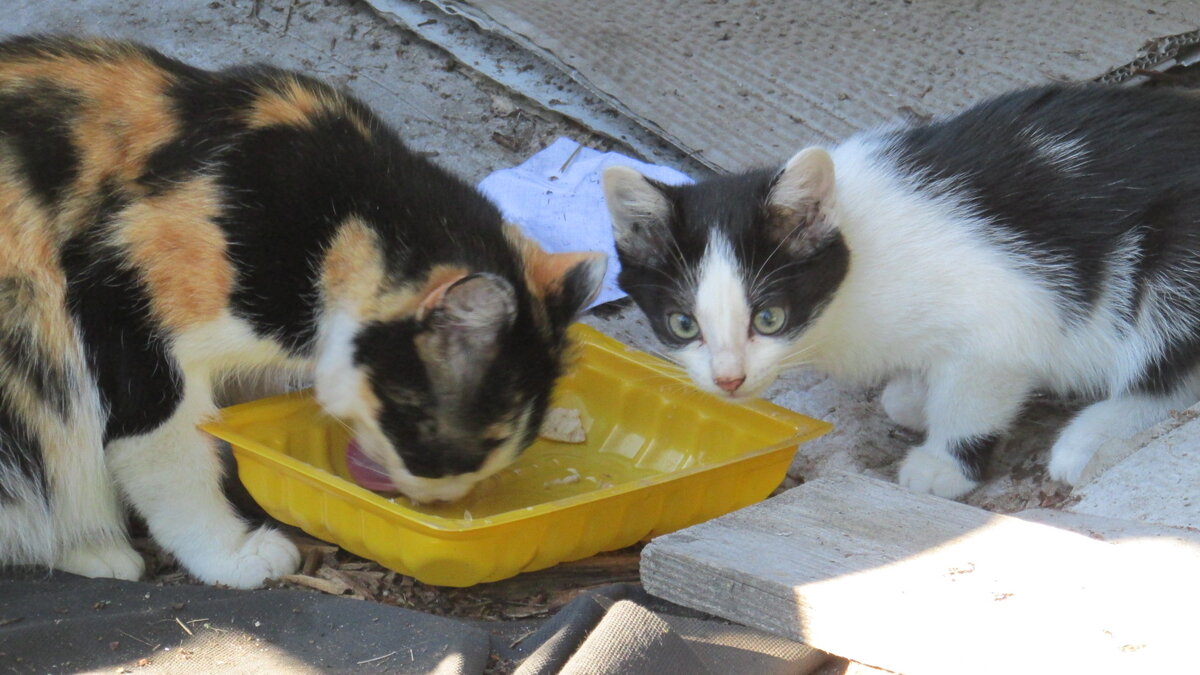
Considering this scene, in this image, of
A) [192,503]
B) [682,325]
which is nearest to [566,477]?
[682,325]

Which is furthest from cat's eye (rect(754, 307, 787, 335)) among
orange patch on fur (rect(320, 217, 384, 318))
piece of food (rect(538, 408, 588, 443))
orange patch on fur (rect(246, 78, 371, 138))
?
orange patch on fur (rect(246, 78, 371, 138))

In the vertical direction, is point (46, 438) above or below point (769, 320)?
below

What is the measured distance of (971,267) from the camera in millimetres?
2982

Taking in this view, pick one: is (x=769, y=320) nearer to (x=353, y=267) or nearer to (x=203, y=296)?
(x=353, y=267)

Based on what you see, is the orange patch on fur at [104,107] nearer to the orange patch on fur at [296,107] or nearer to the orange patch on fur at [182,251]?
the orange patch on fur at [182,251]

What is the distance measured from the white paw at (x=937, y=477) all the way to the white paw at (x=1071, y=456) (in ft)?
0.70

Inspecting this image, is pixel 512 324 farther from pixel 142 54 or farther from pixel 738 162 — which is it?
pixel 738 162

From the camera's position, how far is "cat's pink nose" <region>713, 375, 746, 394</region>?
2824mm

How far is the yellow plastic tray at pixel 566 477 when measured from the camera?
2520 millimetres

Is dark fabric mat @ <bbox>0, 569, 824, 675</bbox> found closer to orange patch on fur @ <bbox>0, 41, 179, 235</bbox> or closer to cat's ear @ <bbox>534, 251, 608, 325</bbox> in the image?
cat's ear @ <bbox>534, 251, 608, 325</bbox>

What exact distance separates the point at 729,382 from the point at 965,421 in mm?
636

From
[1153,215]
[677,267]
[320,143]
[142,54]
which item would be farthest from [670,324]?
[142,54]

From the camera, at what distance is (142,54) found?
9.18 feet

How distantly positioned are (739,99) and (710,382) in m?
1.79
